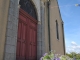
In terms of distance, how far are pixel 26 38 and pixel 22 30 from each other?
514 mm

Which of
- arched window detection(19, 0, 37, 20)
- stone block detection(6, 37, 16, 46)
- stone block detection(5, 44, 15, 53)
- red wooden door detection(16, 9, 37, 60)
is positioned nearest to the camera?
stone block detection(5, 44, 15, 53)

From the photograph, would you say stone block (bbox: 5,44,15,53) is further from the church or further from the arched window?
the arched window

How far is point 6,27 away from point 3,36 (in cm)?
39

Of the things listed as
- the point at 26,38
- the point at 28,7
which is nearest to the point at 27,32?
the point at 26,38

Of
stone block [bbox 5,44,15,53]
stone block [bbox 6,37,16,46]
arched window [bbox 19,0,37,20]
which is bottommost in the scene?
stone block [bbox 5,44,15,53]

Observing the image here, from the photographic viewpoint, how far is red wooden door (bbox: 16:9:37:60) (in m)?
6.07

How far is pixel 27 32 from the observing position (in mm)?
6797

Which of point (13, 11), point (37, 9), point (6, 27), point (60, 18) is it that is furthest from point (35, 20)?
point (60, 18)

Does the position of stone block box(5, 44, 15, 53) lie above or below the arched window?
below

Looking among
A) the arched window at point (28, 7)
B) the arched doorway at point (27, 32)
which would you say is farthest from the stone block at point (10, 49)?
the arched window at point (28, 7)

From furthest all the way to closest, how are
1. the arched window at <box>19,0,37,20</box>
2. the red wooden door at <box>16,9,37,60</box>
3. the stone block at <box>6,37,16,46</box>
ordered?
the arched window at <box>19,0,37,20</box> < the red wooden door at <box>16,9,37,60</box> < the stone block at <box>6,37,16,46</box>

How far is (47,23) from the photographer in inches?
376

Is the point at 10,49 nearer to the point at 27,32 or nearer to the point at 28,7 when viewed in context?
the point at 27,32

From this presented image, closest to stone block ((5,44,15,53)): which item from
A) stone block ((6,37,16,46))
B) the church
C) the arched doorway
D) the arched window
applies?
the church
